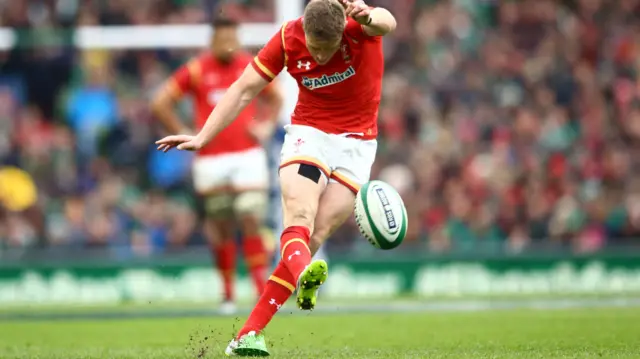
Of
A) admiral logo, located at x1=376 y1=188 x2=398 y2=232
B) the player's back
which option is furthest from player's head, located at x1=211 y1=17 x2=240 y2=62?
admiral logo, located at x1=376 y1=188 x2=398 y2=232

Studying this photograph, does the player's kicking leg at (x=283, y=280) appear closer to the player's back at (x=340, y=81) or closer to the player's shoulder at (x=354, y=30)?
the player's back at (x=340, y=81)

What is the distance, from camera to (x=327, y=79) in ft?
25.1

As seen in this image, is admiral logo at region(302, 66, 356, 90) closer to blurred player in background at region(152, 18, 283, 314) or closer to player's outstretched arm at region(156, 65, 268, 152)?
player's outstretched arm at region(156, 65, 268, 152)

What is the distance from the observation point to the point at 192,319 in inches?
435

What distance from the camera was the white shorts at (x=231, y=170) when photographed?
12633 millimetres

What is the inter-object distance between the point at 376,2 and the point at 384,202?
1293 centimetres

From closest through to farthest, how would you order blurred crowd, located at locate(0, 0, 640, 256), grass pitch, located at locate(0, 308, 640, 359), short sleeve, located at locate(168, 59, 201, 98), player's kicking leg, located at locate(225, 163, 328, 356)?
player's kicking leg, located at locate(225, 163, 328, 356) < grass pitch, located at locate(0, 308, 640, 359) < short sleeve, located at locate(168, 59, 201, 98) < blurred crowd, located at locate(0, 0, 640, 256)

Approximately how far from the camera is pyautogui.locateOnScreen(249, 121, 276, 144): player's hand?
12453 millimetres

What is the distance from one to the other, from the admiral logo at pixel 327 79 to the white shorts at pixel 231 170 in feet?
16.4

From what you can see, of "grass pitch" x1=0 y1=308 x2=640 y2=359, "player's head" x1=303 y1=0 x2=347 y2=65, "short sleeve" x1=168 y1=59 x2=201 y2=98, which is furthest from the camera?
"short sleeve" x1=168 y1=59 x2=201 y2=98

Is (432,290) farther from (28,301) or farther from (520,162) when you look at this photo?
(28,301)

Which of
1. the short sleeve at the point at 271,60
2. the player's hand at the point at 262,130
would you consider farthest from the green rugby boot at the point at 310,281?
the player's hand at the point at 262,130

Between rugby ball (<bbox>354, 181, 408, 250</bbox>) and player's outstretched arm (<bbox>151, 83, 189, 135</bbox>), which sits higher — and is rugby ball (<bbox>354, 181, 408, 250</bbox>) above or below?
below

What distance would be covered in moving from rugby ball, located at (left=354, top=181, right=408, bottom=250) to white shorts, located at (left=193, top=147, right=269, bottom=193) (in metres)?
5.51
